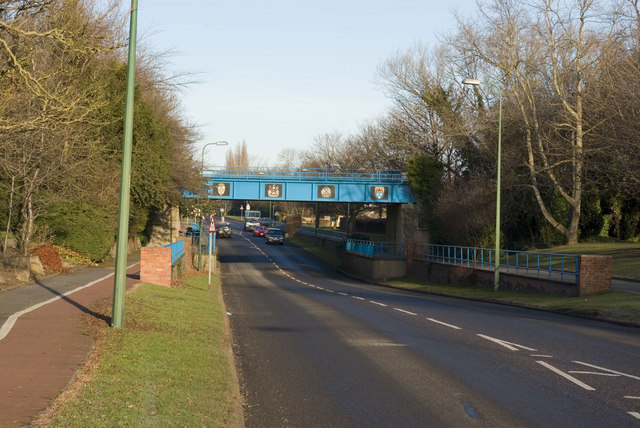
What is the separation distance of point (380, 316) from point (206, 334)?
6.93 metres

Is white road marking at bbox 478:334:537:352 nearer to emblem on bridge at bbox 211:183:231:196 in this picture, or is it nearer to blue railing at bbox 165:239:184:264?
blue railing at bbox 165:239:184:264

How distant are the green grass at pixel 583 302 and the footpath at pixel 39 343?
13410mm

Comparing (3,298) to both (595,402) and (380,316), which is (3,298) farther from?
(595,402)

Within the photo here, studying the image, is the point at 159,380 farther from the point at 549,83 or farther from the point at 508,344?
the point at 549,83

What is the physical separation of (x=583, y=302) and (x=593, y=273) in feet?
7.86

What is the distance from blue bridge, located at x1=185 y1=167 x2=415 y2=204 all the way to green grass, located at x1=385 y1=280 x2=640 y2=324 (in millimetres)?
23493

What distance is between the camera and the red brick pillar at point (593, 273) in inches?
992

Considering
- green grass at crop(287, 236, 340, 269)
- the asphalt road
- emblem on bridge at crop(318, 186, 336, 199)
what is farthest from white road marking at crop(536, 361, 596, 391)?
green grass at crop(287, 236, 340, 269)

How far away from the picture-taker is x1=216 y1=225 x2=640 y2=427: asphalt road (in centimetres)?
802

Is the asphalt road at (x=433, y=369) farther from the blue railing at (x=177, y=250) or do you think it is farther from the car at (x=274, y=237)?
the car at (x=274, y=237)

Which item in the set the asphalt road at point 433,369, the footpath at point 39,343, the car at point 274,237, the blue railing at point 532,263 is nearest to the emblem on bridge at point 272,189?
the blue railing at point 532,263

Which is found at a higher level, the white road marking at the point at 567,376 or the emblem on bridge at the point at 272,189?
the emblem on bridge at the point at 272,189

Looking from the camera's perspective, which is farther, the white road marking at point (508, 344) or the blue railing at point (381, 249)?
the blue railing at point (381, 249)

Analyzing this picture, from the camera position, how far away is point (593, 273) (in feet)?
82.9
